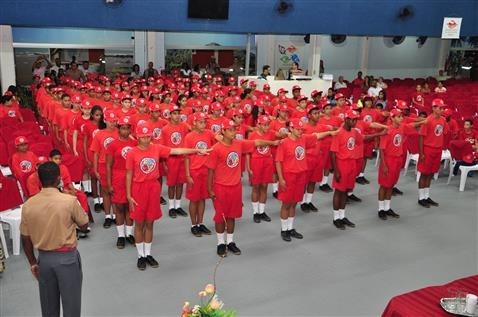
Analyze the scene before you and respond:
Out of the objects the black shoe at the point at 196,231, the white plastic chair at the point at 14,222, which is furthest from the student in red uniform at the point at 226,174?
the white plastic chair at the point at 14,222

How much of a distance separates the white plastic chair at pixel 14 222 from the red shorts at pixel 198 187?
217 cm

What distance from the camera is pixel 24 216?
365 cm

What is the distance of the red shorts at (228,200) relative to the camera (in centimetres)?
592

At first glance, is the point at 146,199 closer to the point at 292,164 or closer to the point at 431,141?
the point at 292,164

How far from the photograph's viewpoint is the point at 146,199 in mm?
5500

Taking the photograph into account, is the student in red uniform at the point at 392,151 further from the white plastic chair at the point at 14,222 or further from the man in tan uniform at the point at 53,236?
the white plastic chair at the point at 14,222

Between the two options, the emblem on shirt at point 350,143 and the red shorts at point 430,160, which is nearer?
the emblem on shirt at point 350,143

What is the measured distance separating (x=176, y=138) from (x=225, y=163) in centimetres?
178

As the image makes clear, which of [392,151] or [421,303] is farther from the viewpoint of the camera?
[392,151]

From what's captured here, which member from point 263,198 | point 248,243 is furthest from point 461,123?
point 248,243

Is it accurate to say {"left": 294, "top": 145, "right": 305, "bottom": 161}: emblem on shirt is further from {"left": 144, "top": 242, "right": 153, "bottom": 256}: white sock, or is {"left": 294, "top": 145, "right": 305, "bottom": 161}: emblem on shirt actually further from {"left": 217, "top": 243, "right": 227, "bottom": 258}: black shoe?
{"left": 144, "top": 242, "right": 153, "bottom": 256}: white sock

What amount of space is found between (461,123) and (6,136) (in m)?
9.44

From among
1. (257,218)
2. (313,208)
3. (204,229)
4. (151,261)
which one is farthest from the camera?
(313,208)

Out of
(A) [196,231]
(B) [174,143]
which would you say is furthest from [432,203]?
(B) [174,143]
